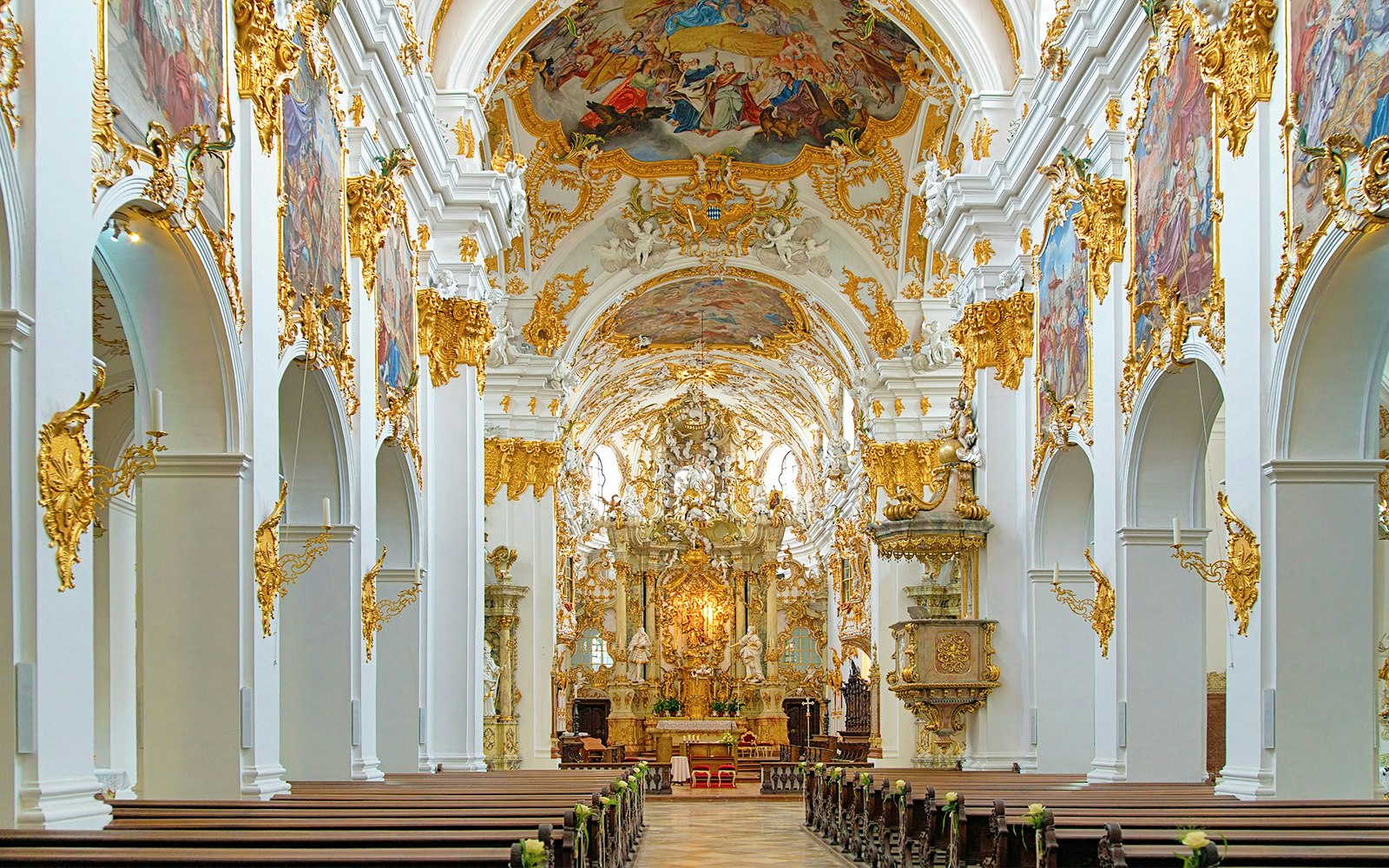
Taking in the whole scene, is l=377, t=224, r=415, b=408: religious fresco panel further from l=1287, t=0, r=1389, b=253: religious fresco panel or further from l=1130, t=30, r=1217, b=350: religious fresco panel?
l=1287, t=0, r=1389, b=253: religious fresco panel

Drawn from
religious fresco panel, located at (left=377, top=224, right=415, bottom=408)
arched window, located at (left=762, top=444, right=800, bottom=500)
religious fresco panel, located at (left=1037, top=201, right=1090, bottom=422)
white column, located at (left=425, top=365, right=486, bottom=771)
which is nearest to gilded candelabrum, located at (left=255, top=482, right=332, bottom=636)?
religious fresco panel, located at (left=377, top=224, right=415, bottom=408)

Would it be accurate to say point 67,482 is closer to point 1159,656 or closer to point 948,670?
point 1159,656

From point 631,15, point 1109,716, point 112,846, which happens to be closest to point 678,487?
point 631,15

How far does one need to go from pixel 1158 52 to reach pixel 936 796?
6.02 metres

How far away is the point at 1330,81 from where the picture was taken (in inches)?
366

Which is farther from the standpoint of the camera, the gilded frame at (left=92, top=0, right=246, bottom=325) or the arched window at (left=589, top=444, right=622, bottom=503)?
the arched window at (left=589, top=444, right=622, bottom=503)

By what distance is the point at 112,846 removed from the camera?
20.6ft

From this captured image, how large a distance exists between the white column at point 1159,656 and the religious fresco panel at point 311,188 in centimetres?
683

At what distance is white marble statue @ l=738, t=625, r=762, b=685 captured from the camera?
139 feet

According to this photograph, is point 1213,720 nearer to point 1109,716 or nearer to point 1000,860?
point 1109,716

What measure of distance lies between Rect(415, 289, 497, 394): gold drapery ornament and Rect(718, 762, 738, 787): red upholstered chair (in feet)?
50.2

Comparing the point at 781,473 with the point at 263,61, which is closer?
the point at 263,61

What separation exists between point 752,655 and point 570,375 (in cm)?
1622

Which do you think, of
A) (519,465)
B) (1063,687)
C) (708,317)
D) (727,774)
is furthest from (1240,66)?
(727,774)
